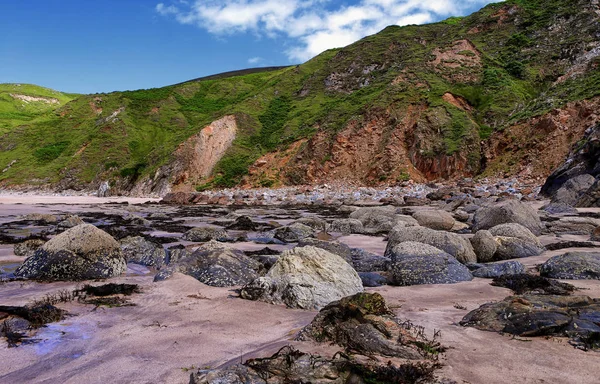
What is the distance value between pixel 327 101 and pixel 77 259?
56.2 m

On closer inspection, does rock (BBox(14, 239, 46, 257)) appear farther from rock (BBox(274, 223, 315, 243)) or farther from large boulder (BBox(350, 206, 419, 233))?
large boulder (BBox(350, 206, 419, 233))

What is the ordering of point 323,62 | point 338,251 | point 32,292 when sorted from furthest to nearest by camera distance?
point 323,62, point 338,251, point 32,292

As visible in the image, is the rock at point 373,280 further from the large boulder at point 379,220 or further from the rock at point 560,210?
the rock at point 560,210

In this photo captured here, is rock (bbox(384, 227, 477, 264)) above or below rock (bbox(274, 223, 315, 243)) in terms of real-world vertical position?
above

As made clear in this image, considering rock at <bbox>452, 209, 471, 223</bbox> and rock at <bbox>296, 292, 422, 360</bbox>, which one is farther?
rock at <bbox>452, 209, 471, 223</bbox>

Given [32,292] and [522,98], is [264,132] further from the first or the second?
[32,292]

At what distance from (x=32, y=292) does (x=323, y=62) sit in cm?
7567

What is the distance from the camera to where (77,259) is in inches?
296

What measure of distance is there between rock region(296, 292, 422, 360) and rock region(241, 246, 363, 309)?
4.70 ft

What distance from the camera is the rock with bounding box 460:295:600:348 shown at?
12.9 ft

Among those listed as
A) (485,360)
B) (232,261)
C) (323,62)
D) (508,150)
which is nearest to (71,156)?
(323,62)

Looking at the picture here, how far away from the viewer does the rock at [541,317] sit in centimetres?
392

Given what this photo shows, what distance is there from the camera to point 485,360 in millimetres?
3463

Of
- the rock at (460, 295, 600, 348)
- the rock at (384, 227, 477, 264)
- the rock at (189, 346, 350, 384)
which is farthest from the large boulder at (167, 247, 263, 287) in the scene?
the rock at (460, 295, 600, 348)
